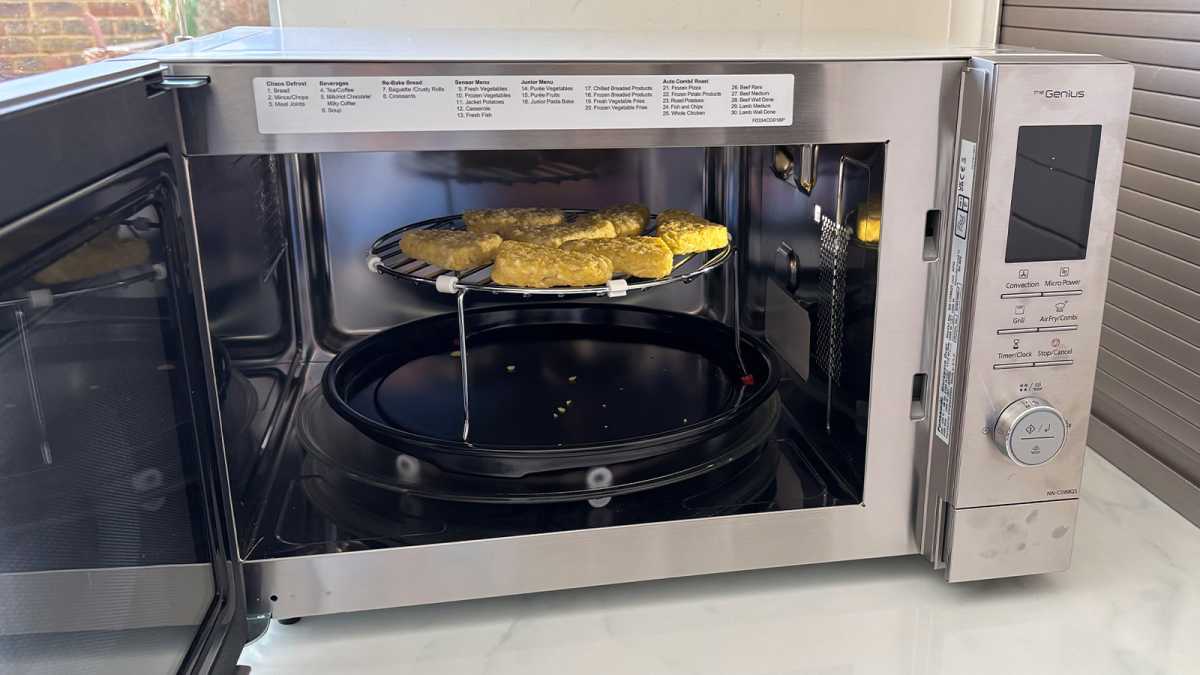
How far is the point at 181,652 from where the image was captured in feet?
2.03

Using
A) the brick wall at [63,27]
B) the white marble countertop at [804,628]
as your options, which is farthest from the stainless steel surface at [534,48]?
the brick wall at [63,27]

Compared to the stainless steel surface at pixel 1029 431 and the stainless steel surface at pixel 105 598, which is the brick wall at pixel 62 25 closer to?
the stainless steel surface at pixel 105 598

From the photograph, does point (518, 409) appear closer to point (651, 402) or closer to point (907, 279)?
point (651, 402)

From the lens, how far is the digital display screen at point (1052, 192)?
699 millimetres

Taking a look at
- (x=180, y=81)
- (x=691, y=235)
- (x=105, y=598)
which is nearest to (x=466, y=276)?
(x=691, y=235)

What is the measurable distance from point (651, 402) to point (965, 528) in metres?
0.29

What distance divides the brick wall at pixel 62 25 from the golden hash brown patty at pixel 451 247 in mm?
2886

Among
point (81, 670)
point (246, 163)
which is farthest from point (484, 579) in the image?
point (246, 163)

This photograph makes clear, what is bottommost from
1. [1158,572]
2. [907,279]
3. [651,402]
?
[1158,572]

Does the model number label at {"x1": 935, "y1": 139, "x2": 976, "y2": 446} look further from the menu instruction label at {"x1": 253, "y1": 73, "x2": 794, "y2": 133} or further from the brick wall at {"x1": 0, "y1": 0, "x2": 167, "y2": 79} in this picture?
the brick wall at {"x1": 0, "y1": 0, "x2": 167, "y2": 79}

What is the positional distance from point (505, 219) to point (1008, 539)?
57 centimetres

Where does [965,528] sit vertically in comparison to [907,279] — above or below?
below

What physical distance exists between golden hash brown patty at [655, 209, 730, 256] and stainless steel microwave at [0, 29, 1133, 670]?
27 mm

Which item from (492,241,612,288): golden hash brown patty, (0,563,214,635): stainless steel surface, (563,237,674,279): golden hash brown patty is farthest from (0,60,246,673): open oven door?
(563,237,674,279): golden hash brown patty
